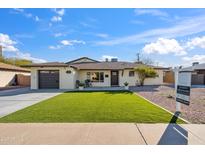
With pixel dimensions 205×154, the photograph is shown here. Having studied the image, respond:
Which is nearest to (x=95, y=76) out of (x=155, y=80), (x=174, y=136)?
(x=155, y=80)

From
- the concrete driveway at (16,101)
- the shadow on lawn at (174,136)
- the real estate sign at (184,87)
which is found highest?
the real estate sign at (184,87)

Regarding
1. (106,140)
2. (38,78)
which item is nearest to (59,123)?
(106,140)

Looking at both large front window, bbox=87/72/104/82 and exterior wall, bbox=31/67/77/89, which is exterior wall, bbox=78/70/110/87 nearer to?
large front window, bbox=87/72/104/82

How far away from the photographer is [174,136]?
525 cm

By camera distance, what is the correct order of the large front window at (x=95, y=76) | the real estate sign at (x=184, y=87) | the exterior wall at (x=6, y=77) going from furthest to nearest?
the large front window at (x=95, y=76) → the exterior wall at (x=6, y=77) → the real estate sign at (x=184, y=87)

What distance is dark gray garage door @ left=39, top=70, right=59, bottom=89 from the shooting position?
2111 cm

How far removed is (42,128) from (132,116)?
3483mm

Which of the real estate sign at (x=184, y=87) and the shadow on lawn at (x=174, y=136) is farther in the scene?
the real estate sign at (x=184, y=87)

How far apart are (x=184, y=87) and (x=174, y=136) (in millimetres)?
3595

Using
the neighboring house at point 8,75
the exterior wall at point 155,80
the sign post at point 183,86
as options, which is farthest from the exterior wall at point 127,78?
the sign post at point 183,86

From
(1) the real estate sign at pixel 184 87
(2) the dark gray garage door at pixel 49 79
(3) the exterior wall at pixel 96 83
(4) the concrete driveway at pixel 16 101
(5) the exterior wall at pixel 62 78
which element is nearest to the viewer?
(1) the real estate sign at pixel 184 87

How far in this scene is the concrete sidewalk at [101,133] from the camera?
16.0ft

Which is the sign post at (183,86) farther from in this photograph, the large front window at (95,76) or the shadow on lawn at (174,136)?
the large front window at (95,76)
